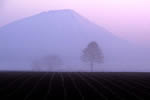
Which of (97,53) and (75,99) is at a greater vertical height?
(97,53)

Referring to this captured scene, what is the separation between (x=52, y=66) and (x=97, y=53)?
2265 centimetres

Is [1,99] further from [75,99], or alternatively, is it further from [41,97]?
[75,99]

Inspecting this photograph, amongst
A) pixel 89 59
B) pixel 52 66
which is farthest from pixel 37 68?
pixel 89 59

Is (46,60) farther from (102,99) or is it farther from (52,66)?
(102,99)

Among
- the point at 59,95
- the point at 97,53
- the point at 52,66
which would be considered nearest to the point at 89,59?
the point at 97,53

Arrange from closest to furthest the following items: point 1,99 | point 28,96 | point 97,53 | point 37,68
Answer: point 1,99
point 28,96
point 97,53
point 37,68

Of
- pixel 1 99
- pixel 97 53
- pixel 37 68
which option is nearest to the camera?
pixel 1 99

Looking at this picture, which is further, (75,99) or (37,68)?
(37,68)

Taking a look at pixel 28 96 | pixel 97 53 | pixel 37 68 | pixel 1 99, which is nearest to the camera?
pixel 1 99

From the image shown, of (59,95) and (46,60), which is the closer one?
(59,95)

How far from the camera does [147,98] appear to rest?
63.6 feet

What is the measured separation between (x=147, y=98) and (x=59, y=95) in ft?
17.4

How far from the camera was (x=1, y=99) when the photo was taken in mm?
18766

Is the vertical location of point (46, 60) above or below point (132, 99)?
above
